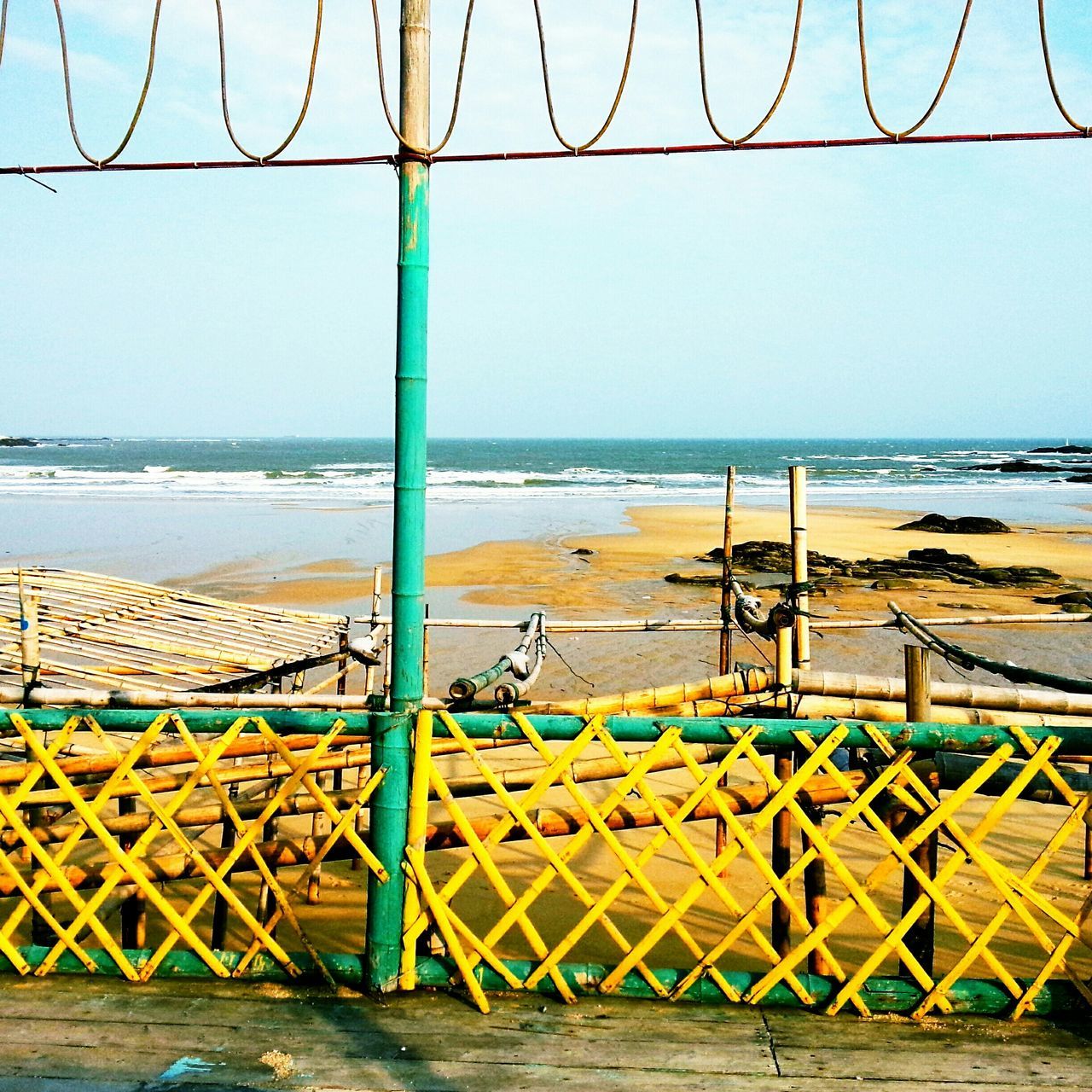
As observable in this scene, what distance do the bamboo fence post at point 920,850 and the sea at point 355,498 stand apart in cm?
1756

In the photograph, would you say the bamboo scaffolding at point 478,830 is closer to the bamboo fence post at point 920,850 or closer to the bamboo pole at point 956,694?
the bamboo fence post at point 920,850

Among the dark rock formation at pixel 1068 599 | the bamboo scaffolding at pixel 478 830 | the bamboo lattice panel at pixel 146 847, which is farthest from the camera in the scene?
the dark rock formation at pixel 1068 599

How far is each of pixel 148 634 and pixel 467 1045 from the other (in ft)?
16.9

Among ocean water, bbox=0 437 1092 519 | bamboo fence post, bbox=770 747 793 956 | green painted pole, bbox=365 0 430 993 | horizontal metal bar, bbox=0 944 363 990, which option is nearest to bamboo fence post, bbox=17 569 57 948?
horizontal metal bar, bbox=0 944 363 990

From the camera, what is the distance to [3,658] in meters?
5.99

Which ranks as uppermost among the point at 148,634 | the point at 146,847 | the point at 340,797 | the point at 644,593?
the point at 148,634

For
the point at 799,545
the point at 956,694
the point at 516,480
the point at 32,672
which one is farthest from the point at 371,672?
the point at 516,480

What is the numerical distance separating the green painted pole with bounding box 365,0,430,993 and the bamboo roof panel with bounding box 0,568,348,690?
3.02m

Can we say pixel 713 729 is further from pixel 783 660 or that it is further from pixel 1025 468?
pixel 1025 468

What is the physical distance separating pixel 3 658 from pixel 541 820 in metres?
4.08

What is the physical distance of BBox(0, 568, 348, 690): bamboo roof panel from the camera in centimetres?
628

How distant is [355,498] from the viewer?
130ft

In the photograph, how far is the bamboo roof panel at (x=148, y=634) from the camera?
628 cm

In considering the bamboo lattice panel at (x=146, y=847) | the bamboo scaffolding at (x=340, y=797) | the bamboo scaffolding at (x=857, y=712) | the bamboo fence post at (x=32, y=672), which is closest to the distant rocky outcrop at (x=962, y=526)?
the bamboo scaffolding at (x=857, y=712)
